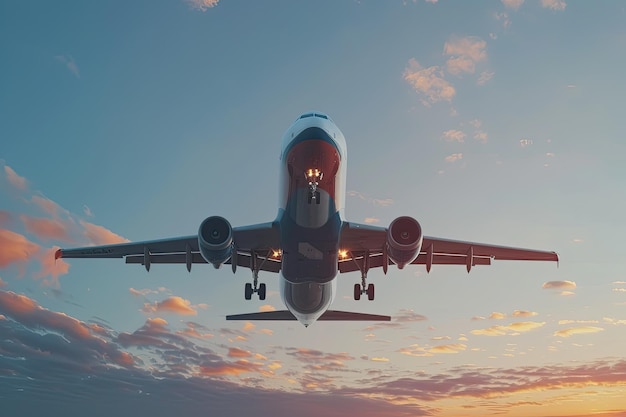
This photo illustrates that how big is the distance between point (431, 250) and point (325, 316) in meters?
7.23

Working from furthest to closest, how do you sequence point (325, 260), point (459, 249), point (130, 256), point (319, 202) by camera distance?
point (130, 256) → point (459, 249) → point (325, 260) → point (319, 202)

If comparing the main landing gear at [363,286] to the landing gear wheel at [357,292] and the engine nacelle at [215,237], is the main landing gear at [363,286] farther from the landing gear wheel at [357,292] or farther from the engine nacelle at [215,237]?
the engine nacelle at [215,237]

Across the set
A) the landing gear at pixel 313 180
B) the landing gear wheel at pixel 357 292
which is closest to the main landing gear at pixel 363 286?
the landing gear wheel at pixel 357 292

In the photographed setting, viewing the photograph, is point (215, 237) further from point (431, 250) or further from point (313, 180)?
point (431, 250)

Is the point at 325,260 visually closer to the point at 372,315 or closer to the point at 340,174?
the point at 340,174

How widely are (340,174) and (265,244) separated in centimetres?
575

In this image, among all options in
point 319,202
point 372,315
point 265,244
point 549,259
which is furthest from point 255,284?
point 549,259

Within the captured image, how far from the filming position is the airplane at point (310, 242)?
70.8 ft

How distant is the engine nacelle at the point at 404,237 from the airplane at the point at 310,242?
36 mm

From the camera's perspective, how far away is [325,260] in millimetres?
23656

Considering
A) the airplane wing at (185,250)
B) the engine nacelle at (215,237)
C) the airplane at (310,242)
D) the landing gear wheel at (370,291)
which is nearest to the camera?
the airplane at (310,242)

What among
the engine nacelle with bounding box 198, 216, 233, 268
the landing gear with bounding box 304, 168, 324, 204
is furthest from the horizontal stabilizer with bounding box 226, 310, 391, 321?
the landing gear with bounding box 304, 168, 324, 204

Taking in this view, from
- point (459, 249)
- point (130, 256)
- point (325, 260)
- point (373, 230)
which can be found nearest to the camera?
point (325, 260)

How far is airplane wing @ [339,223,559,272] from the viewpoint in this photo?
2548 cm
